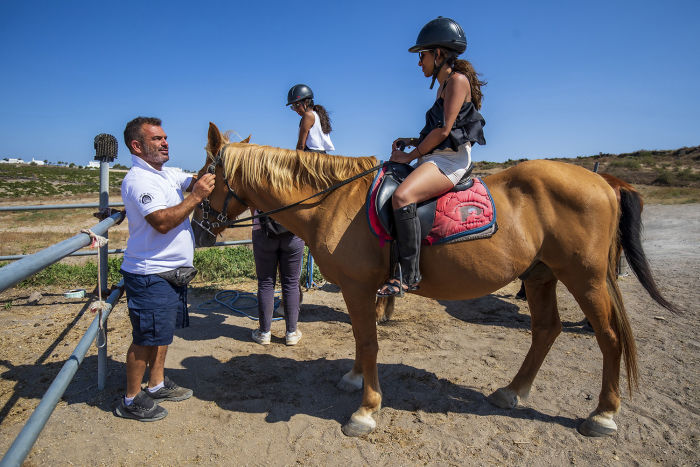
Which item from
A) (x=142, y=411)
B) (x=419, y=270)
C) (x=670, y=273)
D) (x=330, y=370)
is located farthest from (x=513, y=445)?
(x=670, y=273)

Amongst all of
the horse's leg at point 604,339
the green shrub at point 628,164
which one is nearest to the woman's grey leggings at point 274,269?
the horse's leg at point 604,339

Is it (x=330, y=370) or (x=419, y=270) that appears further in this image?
(x=330, y=370)

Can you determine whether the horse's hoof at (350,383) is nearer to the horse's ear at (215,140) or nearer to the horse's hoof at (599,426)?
the horse's hoof at (599,426)

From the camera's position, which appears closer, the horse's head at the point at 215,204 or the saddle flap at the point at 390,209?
the saddle flap at the point at 390,209

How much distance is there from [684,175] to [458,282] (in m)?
35.0

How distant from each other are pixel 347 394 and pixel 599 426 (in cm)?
214

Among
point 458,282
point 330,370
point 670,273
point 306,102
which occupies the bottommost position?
point 330,370

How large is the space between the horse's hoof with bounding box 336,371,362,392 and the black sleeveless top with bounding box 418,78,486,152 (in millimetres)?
2328

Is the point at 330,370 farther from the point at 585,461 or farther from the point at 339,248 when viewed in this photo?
the point at 585,461

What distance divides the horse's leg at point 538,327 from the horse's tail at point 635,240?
2.25 ft

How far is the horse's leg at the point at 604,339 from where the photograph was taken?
3.18 m

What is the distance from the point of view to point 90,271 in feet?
23.2

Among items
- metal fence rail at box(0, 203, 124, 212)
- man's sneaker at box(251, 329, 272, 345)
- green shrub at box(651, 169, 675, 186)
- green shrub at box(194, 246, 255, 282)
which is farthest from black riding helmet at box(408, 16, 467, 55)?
green shrub at box(651, 169, 675, 186)

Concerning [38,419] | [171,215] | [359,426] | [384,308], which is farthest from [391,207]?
[384,308]
